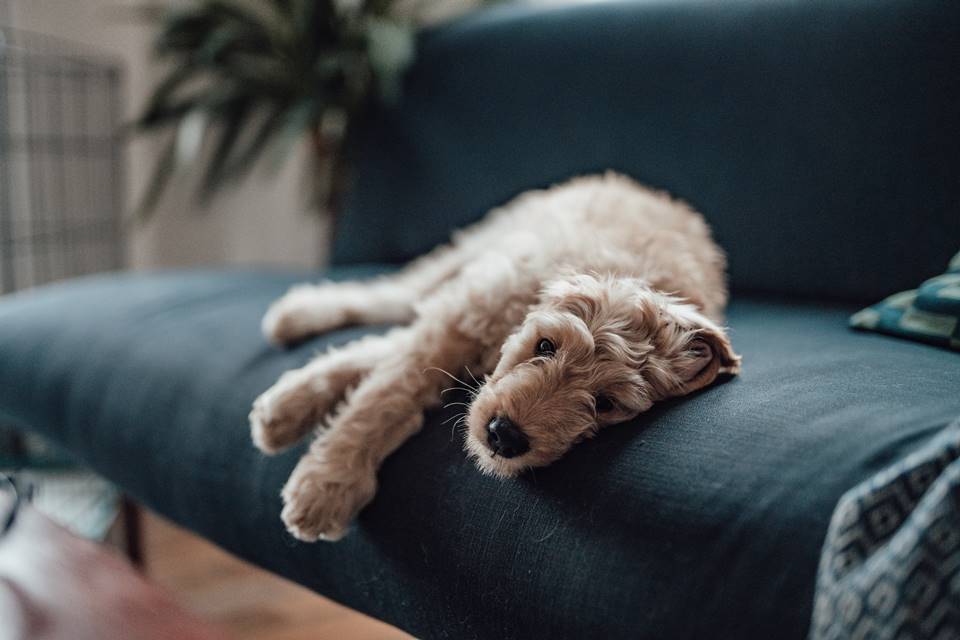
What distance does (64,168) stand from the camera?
340 centimetres

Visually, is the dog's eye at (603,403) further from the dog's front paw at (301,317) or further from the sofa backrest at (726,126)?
the sofa backrest at (726,126)

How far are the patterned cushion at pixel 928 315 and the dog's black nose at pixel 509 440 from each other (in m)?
0.72

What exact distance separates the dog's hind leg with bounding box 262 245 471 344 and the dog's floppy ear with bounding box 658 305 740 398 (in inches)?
29.3

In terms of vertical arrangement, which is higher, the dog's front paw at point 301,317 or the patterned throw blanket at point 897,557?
the patterned throw blanket at point 897,557

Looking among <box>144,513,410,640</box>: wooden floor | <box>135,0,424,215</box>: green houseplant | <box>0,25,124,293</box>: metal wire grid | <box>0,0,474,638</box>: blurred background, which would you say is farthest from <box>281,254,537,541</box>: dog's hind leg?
<box>0,25,124,293</box>: metal wire grid

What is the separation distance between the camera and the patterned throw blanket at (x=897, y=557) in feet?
2.36

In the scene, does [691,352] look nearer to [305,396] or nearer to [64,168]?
[305,396]

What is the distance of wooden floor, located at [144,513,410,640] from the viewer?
6.66 ft

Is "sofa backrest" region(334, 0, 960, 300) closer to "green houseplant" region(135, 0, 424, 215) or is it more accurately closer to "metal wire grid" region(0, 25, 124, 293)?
"green houseplant" region(135, 0, 424, 215)

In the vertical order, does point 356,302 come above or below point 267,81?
below

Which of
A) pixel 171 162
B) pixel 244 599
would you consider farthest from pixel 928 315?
pixel 171 162

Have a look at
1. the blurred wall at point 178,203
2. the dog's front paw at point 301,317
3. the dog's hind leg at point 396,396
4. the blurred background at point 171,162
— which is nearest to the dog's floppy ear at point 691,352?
the dog's hind leg at point 396,396

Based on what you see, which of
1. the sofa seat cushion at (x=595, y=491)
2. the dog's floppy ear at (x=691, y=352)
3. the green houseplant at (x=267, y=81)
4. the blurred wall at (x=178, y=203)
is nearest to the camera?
the sofa seat cushion at (x=595, y=491)

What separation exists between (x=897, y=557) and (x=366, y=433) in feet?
2.24
